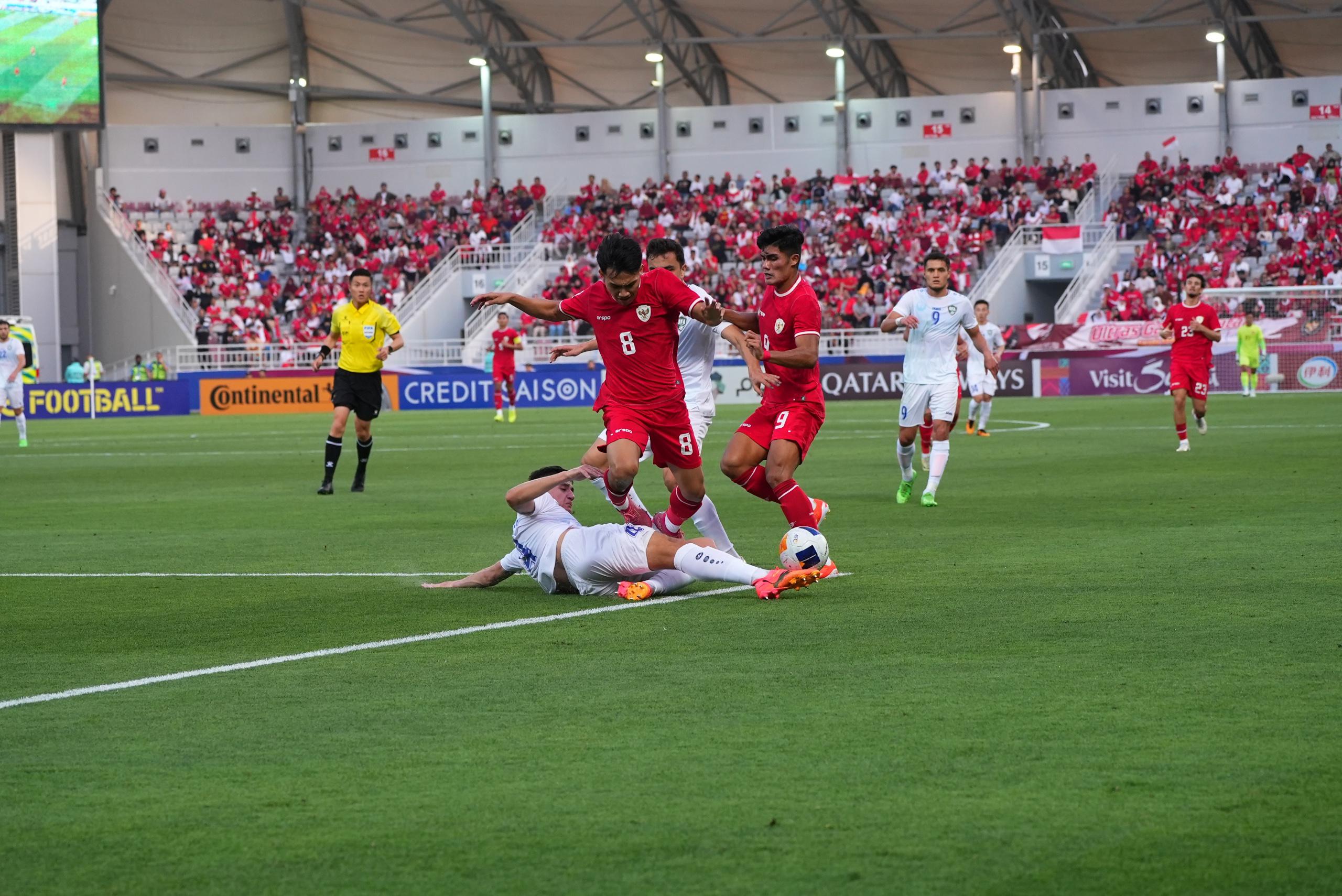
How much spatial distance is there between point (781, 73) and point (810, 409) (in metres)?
52.0

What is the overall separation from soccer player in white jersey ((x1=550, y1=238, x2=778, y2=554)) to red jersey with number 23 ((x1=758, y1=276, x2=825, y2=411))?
95 millimetres

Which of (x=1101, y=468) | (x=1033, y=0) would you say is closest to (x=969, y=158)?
(x=1033, y=0)

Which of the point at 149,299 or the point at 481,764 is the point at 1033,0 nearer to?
the point at 149,299

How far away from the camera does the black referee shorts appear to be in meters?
17.0

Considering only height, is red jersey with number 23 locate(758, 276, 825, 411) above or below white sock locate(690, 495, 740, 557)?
above

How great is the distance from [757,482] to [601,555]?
5.39 feet

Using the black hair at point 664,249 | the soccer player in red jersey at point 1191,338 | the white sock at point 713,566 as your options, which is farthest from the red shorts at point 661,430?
the soccer player in red jersey at point 1191,338

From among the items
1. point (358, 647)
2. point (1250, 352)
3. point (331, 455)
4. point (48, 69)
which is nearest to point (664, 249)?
point (358, 647)

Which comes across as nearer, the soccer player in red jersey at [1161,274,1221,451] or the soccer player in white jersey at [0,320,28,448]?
the soccer player in red jersey at [1161,274,1221,451]

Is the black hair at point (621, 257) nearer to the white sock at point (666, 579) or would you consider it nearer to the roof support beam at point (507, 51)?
the white sock at point (666, 579)

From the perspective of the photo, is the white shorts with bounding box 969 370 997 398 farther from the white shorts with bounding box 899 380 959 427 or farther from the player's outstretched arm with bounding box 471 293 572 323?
the player's outstretched arm with bounding box 471 293 572 323

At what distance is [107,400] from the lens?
4438 cm

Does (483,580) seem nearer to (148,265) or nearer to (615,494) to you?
(615,494)

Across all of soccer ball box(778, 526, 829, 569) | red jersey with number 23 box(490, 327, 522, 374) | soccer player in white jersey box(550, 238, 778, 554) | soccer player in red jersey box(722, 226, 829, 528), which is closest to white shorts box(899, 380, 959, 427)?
soccer player in white jersey box(550, 238, 778, 554)
